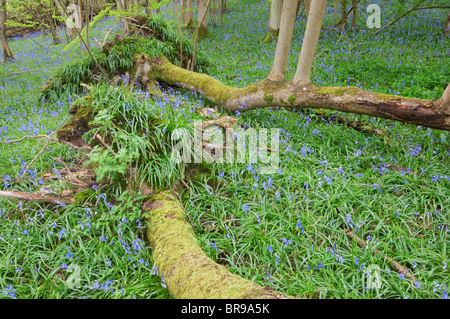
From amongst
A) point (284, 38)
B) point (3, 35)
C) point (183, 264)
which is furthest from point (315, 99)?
point (3, 35)

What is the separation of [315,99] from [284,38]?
1.06 meters

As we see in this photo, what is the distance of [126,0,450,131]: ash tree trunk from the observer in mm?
3168

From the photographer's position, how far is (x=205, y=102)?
562cm

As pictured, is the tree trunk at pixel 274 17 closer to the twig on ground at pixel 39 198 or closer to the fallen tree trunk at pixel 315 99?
the fallen tree trunk at pixel 315 99

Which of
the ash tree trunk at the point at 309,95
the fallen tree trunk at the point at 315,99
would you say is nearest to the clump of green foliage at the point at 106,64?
the fallen tree trunk at the point at 315,99

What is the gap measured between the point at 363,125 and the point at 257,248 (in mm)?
2816

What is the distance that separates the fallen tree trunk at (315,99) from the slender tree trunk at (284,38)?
0.49 feet

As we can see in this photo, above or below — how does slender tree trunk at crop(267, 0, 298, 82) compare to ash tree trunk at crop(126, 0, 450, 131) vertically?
above

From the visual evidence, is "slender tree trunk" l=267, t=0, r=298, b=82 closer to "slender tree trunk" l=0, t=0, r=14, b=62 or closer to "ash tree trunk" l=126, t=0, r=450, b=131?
"ash tree trunk" l=126, t=0, r=450, b=131

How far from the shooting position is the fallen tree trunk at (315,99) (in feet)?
10.3

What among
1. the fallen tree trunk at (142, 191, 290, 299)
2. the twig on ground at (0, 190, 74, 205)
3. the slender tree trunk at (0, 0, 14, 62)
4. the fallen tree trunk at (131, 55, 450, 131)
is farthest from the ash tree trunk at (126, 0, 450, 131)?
the slender tree trunk at (0, 0, 14, 62)

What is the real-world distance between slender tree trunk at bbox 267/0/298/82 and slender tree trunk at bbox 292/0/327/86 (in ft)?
0.89

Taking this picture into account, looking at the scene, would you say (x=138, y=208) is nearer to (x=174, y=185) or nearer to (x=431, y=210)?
A: (x=174, y=185)

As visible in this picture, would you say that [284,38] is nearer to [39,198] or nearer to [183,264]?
[183,264]
